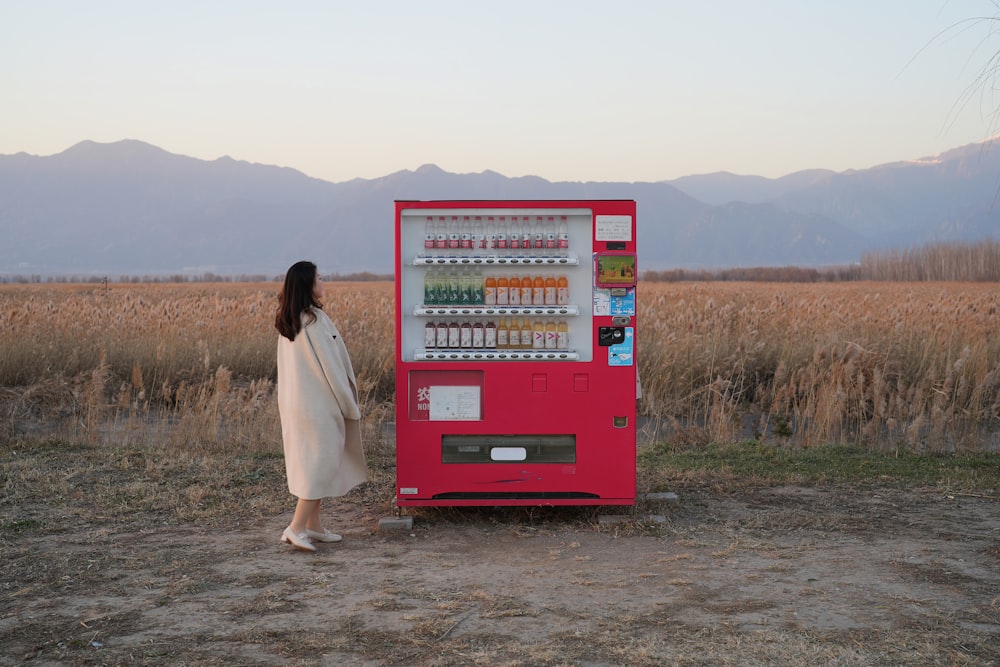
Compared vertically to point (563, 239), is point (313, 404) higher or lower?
lower

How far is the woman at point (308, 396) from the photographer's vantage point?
6.94 metres

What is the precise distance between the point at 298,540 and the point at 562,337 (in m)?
2.48

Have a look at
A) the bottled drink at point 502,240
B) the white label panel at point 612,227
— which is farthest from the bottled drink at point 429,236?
the white label panel at point 612,227

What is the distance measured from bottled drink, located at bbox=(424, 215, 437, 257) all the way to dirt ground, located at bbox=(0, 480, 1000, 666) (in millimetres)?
2057

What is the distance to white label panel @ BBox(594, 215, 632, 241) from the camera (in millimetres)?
7668

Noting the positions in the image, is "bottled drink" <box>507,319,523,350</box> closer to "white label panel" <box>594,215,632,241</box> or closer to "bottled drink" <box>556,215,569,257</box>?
"bottled drink" <box>556,215,569,257</box>

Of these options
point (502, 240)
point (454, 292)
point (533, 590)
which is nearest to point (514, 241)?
point (502, 240)

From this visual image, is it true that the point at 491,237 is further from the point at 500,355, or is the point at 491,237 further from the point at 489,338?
the point at 500,355

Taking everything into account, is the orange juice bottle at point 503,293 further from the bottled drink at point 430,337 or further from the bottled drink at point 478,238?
the bottled drink at point 430,337

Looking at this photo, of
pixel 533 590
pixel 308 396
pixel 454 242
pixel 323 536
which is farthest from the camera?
pixel 454 242

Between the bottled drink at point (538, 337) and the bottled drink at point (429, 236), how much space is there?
0.99m

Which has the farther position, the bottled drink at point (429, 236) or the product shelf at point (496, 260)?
the bottled drink at point (429, 236)

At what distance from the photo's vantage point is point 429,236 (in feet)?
25.5

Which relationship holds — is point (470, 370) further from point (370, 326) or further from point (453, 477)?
point (370, 326)
